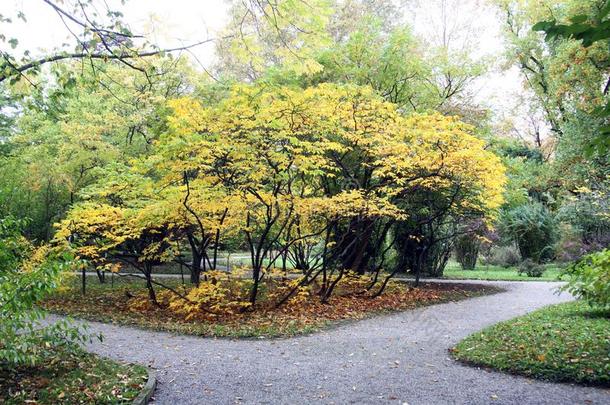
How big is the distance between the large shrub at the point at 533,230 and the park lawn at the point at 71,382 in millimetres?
18831

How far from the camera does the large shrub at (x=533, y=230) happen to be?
20234mm

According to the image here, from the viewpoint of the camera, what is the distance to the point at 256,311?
8.97 meters

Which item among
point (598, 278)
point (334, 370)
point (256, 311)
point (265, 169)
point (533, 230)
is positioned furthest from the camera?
point (533, 230)

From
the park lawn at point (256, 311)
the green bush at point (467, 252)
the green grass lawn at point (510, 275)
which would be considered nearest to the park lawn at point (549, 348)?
the park lawn at point (256, 311)

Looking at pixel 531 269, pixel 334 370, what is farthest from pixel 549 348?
pixel 531 269

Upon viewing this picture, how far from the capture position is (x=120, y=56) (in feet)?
13.9

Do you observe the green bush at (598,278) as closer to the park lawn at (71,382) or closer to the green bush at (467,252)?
the park lawn at (71,382)

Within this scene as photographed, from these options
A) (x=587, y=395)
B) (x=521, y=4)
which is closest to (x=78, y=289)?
(x=587, y=395)

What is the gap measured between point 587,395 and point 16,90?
251 inches

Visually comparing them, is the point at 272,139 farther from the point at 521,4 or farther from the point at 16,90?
the point at 521,4

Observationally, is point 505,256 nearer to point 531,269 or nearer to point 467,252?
point 467,252

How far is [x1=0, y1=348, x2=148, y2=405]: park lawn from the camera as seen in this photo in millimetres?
3834

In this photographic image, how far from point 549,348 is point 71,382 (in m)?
5.30

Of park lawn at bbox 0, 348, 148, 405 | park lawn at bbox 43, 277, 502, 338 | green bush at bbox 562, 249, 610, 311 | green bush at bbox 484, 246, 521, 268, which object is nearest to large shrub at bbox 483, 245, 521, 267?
green bush at bbox 484, 246, 521, 268
